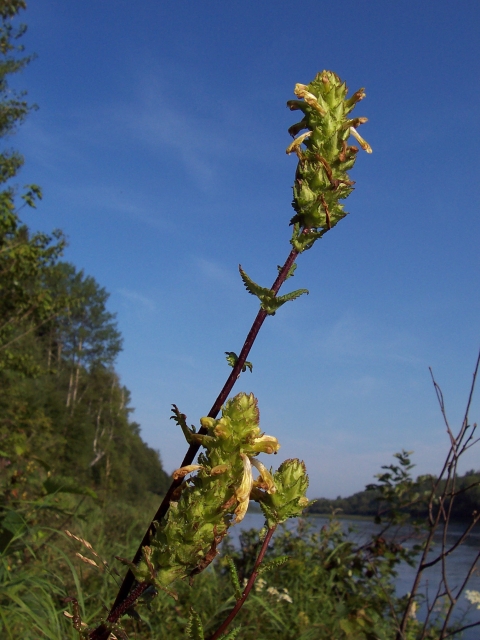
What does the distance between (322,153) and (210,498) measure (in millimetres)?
644

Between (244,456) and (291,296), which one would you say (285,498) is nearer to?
(244,456)

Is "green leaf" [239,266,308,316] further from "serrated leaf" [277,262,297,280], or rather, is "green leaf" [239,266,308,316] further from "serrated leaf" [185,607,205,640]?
"serrated leaf" [185,607,205,640]

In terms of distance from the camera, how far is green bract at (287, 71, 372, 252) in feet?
3.03

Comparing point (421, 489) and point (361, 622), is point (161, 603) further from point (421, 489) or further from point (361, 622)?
point (421, 489)

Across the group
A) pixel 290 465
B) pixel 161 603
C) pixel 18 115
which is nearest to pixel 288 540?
pixel 161 603

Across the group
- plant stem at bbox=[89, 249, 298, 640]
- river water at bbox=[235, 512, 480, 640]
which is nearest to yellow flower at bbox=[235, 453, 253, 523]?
plant stem at bbox=[89, 249, 298, 640]

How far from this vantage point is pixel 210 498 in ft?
2.56

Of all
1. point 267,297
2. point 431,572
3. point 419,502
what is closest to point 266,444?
point 267,297

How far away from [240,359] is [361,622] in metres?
2.86

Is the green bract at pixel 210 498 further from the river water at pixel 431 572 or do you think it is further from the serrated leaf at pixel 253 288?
the river water at pixel 431 572

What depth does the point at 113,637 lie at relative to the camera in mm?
829

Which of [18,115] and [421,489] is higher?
[18,115]

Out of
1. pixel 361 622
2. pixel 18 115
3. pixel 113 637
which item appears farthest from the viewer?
pixel 18 115

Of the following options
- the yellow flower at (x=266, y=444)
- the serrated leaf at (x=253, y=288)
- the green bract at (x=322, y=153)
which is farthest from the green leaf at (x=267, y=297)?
the yellow flower at (x=266, y=444)
